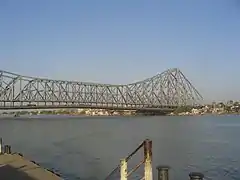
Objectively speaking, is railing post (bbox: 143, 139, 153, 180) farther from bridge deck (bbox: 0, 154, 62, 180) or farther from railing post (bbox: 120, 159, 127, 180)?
bridge deck (bbox: 0, 154, 62, 180)

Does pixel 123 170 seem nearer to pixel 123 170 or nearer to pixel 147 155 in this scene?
pixel 123 170

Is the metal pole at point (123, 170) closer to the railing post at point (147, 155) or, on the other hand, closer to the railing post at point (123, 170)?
the railing post at point (123, 170)

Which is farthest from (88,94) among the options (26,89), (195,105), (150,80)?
(195,105)

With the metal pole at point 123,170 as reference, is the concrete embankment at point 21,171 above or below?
below

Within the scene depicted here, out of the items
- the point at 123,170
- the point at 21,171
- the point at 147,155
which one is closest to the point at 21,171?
the point at 21,171

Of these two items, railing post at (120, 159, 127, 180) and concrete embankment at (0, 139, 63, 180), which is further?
concrete embankment at (0, 139, 63, 180)

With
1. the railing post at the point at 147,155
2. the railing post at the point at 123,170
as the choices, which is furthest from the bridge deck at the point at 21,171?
the railing post at the point at 147,155

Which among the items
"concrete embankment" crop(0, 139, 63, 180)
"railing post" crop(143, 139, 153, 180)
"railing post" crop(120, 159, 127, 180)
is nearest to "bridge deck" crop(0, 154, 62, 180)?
"concrete embankment" crop(0, 139, 63, 180)

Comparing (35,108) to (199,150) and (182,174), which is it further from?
(182,174)
